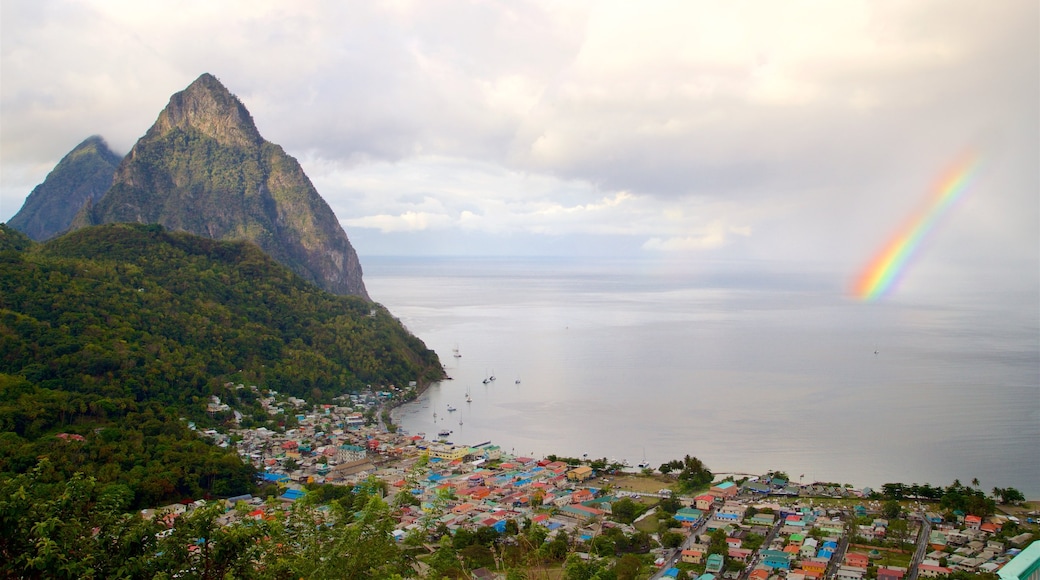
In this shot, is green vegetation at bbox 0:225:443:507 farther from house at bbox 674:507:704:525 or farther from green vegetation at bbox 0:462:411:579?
green vegetation at bbox 0:462:411:579

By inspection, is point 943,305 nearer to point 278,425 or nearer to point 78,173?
point 278,425

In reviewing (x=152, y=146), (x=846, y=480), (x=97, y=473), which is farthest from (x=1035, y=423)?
(x=152, y=146)

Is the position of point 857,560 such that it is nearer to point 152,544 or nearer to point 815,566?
point 815,566

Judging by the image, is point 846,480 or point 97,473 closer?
point 97,473

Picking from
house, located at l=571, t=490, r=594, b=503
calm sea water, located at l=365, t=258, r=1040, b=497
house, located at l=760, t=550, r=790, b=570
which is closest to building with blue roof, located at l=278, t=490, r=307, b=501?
house, located at l=571, t=490, r=594, b=503

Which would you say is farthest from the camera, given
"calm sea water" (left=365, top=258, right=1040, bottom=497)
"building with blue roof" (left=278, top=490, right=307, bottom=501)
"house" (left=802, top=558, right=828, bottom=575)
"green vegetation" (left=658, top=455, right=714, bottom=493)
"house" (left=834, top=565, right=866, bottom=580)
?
"calm sea water" (left=365, top=258, right=1040, bottom=497)

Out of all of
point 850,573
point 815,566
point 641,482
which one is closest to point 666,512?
point 641,482
